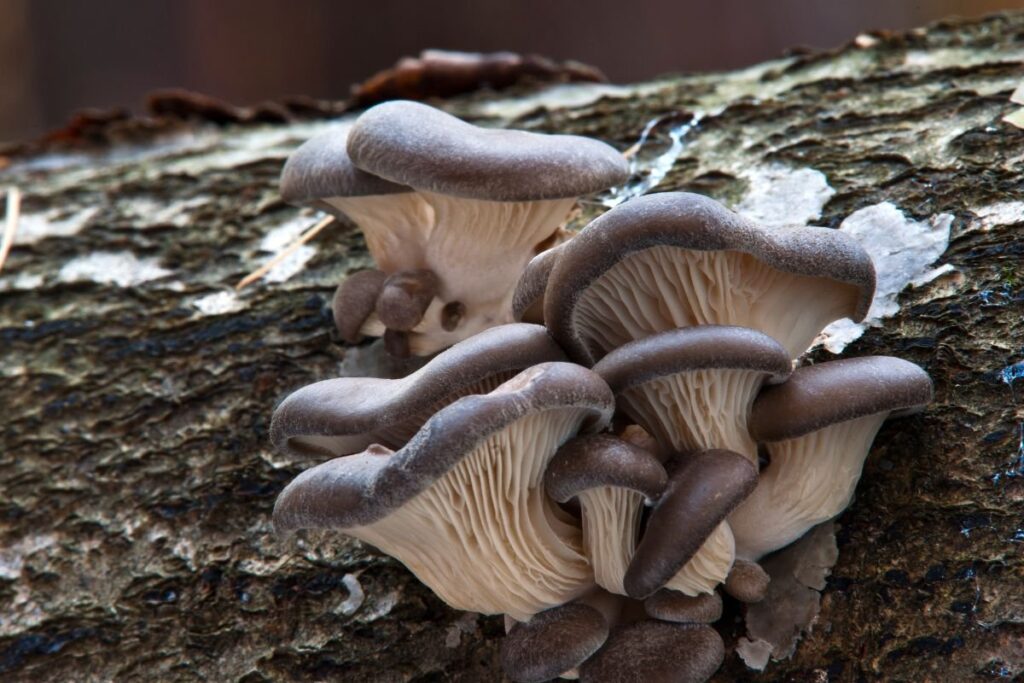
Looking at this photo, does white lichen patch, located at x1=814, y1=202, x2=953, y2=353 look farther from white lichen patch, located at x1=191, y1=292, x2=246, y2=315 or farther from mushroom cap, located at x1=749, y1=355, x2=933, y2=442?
white lichen patch, located at x1=191, y1=292, x2=246, y2=315

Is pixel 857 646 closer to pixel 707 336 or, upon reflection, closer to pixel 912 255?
pixel 707 336

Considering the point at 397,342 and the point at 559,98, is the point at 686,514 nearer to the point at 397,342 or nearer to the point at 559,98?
the point at 397,342

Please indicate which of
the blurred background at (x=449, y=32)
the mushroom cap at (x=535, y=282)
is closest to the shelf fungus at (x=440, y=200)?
the mushroom cap at (x=535, y=282)

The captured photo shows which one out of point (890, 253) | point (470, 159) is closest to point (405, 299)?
point (470, 159)

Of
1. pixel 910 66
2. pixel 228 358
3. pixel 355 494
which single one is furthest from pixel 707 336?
pixel 910 66

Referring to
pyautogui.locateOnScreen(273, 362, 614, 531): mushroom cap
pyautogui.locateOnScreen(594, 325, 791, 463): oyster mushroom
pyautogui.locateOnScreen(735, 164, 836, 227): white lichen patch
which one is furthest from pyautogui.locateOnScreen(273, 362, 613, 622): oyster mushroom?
pyautogui.locateOnScreen(735, 164, 836, 227): white lichen patch

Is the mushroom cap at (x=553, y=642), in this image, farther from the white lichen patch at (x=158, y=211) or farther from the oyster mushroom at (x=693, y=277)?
the white lichen patch at (x=158, y=211)
